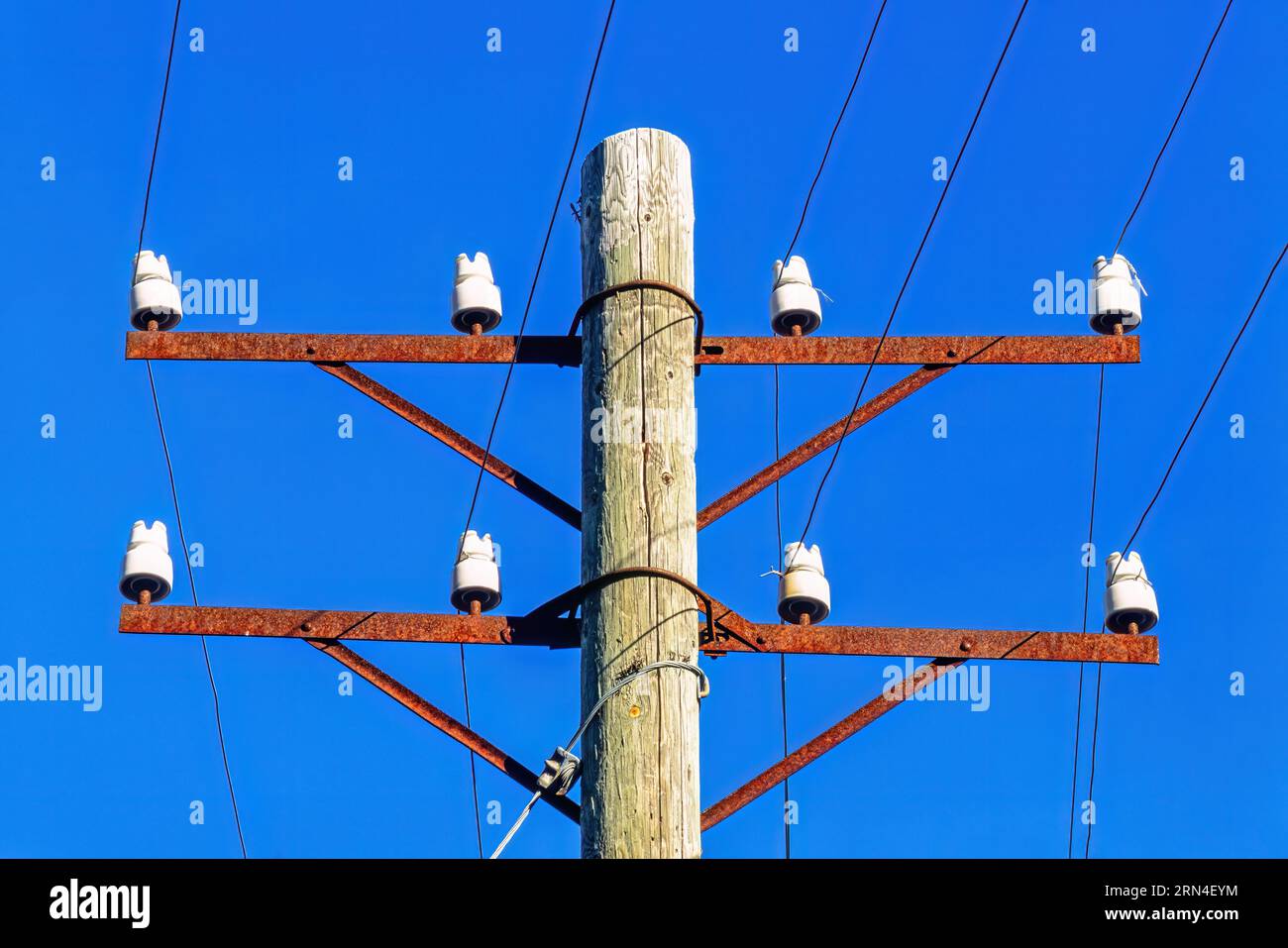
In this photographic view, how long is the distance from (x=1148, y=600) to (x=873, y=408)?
4.11ft

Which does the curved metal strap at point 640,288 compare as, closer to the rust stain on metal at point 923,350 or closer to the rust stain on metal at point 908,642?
the rust stain on metal at point 923,350

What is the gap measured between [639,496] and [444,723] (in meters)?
1.06

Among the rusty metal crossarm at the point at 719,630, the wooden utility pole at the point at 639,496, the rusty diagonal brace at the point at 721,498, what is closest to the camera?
the wooden utility pole at the point at 639,496

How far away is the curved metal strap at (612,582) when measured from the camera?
7602 millimetres

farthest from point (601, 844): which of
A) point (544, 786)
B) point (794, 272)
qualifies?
point (794, 272)

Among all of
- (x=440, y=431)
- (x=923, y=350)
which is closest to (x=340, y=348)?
(x=440, y=431)

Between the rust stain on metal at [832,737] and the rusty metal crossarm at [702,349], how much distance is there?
1276 mm

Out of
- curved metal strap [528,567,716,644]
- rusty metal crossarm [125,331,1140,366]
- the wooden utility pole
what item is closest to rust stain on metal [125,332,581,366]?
rusty metal crossarm [125,331,1140,366]

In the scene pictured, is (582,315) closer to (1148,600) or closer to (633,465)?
(633,465)

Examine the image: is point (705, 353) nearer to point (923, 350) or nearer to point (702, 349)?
point (702, 349)

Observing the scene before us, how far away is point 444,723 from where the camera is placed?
7.98 metres

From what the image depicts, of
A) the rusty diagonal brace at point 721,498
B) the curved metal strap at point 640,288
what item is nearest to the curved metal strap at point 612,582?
the rusty diagonal brace at point 721,498
